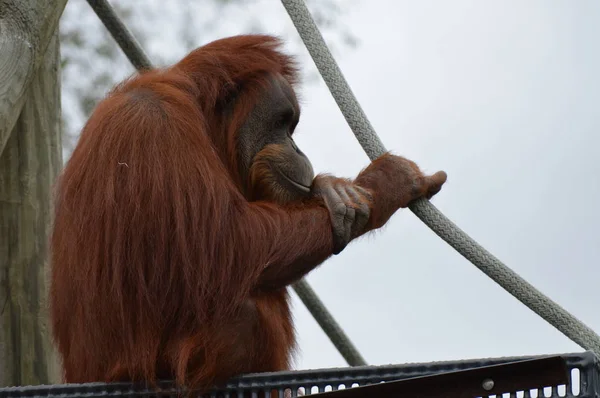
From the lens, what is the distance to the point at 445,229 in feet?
9.80

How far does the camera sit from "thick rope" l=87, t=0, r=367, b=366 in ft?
14.4

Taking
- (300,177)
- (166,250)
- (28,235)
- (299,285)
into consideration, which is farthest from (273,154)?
(299,285)

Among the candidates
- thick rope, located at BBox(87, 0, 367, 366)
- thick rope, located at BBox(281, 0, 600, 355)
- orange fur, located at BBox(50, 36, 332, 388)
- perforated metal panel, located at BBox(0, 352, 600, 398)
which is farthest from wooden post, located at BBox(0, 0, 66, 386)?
perforated metal panel, located at BBox(0, 352, 600, 398)

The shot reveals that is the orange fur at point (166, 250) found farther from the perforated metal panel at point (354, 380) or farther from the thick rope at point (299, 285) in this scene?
the thick rope at point (299, 285)

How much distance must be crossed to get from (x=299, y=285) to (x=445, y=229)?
1.68 metres

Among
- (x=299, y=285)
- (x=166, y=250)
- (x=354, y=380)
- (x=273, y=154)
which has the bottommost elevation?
(x=354, y=380)

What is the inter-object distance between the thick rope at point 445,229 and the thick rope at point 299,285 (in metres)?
1.17

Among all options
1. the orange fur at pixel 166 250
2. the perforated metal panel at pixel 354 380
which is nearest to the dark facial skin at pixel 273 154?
the orange fur at pixel 166 250

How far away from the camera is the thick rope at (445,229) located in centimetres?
282

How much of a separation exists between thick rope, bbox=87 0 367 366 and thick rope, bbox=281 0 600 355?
1166mm

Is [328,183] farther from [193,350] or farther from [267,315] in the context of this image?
[193,350]

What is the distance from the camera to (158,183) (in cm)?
294

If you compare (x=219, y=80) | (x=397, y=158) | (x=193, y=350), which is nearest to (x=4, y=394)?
(x=193, y=350)

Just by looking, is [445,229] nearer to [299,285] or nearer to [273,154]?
[273,154]
